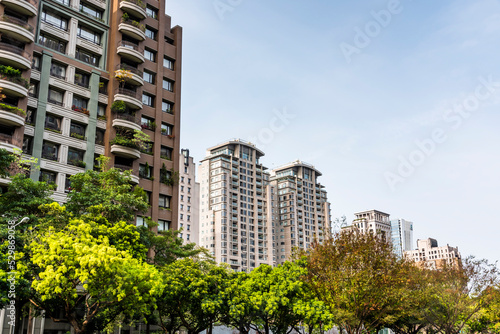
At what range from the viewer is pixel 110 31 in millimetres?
50719

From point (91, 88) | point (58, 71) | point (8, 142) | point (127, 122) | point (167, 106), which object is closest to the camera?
point (8, 142)

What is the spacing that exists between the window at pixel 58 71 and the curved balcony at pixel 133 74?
5.18 meters

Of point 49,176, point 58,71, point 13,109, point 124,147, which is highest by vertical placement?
point 58,71

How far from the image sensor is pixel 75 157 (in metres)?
44.9

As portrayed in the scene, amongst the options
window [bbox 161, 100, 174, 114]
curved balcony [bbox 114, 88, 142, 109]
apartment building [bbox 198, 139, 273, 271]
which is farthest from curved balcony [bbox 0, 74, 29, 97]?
apartment building [bbox 198, 139, 273, 271]

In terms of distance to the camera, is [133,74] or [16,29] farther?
[133,74]

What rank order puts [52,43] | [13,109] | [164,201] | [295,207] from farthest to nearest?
[295,207] → [164,201] → [52,43] → [13,109]

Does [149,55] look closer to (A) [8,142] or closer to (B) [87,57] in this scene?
(B) [87,57]

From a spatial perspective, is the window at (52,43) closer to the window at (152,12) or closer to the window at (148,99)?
the window at (148,99)

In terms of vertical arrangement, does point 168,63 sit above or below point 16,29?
above

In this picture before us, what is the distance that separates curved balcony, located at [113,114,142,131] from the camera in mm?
47062

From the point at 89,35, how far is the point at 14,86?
1280 centimetres

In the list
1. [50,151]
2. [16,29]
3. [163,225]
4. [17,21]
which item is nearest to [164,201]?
[163,225]

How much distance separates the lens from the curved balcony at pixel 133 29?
1970 inches
